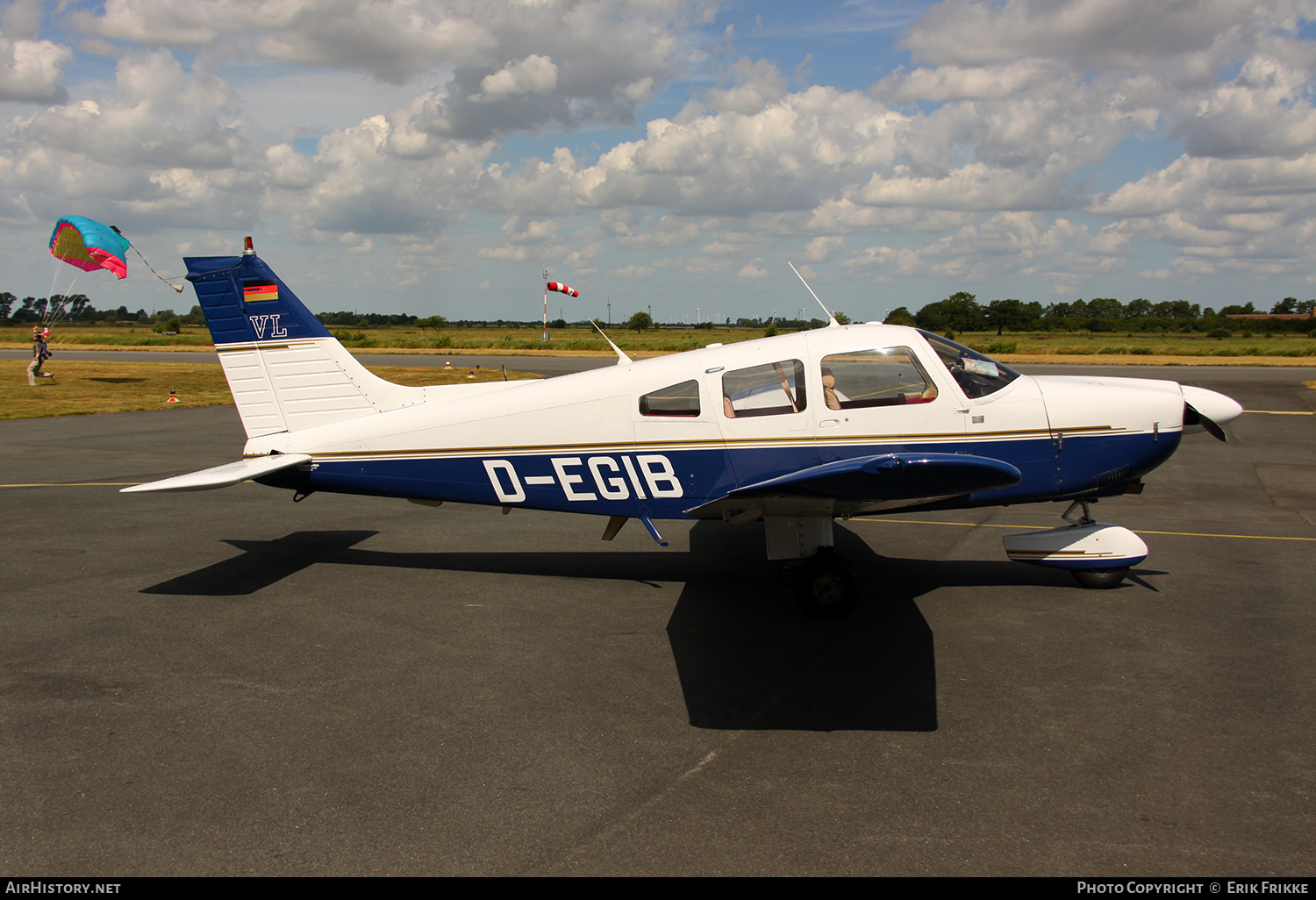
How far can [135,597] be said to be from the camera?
6590 mm

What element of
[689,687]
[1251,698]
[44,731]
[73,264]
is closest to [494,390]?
[689,687]

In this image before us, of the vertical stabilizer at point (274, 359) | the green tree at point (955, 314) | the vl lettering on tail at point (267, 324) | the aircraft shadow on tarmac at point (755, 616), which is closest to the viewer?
the aircraft shadow on tarmac at point (755, 616)

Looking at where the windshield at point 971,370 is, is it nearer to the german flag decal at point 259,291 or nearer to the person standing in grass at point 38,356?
the german flag decal at point 259,291

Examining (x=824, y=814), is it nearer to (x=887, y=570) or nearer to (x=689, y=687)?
(x=689, y=687)

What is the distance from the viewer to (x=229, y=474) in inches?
252

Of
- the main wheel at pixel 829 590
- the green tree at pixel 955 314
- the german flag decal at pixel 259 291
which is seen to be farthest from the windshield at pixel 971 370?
the green tree at pixel 955 314

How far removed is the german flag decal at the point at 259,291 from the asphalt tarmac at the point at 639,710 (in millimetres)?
2623

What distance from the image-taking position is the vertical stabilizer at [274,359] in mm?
7238

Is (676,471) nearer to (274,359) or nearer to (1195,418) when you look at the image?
(274,359)

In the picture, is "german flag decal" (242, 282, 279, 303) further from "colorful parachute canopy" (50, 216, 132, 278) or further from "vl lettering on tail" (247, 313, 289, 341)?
"colorful parachute canopy" (50, 216, 132, 278)

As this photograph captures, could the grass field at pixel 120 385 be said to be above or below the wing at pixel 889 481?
above

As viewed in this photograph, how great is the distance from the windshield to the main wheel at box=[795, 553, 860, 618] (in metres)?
1.76

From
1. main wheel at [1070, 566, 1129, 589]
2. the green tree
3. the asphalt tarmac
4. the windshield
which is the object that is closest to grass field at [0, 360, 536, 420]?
the asphalt tarmac

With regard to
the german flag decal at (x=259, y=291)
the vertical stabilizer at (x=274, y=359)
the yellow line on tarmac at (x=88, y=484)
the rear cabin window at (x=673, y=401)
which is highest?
the german flag decal at (x=259, y=291)
